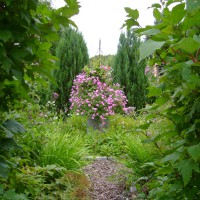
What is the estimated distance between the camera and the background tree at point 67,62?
1019 cm

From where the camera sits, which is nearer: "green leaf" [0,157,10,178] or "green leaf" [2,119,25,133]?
"green leaf" [0,157,10,178]

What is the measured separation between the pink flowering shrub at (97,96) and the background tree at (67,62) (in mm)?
2510

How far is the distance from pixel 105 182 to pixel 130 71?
21.8 feet

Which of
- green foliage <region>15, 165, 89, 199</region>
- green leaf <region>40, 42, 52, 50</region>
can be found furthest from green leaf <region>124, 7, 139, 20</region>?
green foliage <region>15, 165, 89, 199</region>

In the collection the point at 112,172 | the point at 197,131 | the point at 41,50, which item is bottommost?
the point at 112,172

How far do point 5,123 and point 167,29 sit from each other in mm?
691

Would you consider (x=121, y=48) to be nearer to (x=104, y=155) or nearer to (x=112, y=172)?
(x=104, y=155)

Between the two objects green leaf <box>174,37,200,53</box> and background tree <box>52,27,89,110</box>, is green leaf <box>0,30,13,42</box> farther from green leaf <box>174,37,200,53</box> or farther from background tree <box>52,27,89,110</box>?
background tree <box>52,27,89,110</box>

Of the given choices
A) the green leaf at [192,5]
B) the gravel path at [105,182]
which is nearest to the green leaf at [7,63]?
the green leaf at [192,5]

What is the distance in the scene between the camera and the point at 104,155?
5484 millimetres

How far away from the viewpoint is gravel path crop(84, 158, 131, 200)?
3637mm

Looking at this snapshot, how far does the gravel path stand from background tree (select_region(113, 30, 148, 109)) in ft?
18.1

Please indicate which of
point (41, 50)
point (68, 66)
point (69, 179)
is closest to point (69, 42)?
point (68, 66)

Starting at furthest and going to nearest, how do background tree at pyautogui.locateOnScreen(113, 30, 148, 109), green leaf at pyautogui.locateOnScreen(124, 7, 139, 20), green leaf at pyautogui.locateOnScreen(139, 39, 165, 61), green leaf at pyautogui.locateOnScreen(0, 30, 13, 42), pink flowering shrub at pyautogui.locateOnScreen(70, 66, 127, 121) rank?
background tree at pyautogui.locateOnScreen(113, 30, 148, 109)
pink flowering shrub at pyautogui.locateOnScreen(70, 66, 127, 121)
green leaf at pyautogui.locateOnScreen(124, 7, 139, 20)
green leaf at pyautogui.locateOnScreen(0, 30, 13, 42)
green leaf at pyautogui.locateOnScreen(139, 39, 165, 61)
